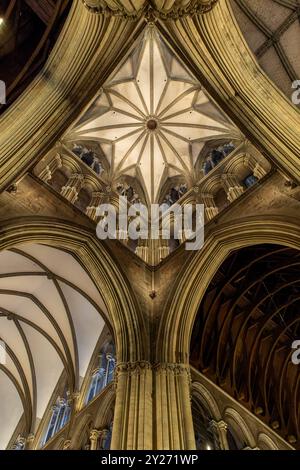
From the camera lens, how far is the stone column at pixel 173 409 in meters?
7.00

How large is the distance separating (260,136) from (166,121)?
273 inches

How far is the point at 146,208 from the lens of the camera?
14766 millimetres

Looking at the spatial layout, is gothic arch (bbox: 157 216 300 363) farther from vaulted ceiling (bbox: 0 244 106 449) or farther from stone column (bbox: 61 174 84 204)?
stone column (bbox: 61 174 84 204)

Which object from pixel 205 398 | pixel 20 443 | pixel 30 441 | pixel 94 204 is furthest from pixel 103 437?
pixel 94 204

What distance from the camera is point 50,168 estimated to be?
38.6 feet

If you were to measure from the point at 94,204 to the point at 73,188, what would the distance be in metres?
0.88

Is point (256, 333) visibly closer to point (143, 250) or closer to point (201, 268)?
point (143, 250)

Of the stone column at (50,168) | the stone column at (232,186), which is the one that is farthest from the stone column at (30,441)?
the stone column at (232,186)

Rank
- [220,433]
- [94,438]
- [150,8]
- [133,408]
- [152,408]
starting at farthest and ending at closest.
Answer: [220,433] < [94,438] < [150,8] < [152,408] < [133,408]

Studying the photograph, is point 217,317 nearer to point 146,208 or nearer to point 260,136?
point 146,208

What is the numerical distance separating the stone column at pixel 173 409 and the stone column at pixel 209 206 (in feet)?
16.4

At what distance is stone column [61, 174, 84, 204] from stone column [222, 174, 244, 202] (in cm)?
476

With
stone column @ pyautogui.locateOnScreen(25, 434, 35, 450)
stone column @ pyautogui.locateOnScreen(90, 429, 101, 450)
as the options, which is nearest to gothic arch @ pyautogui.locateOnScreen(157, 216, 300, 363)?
stone column @ pyautogui.locateOnScreen(90, 429, 101, 450)
